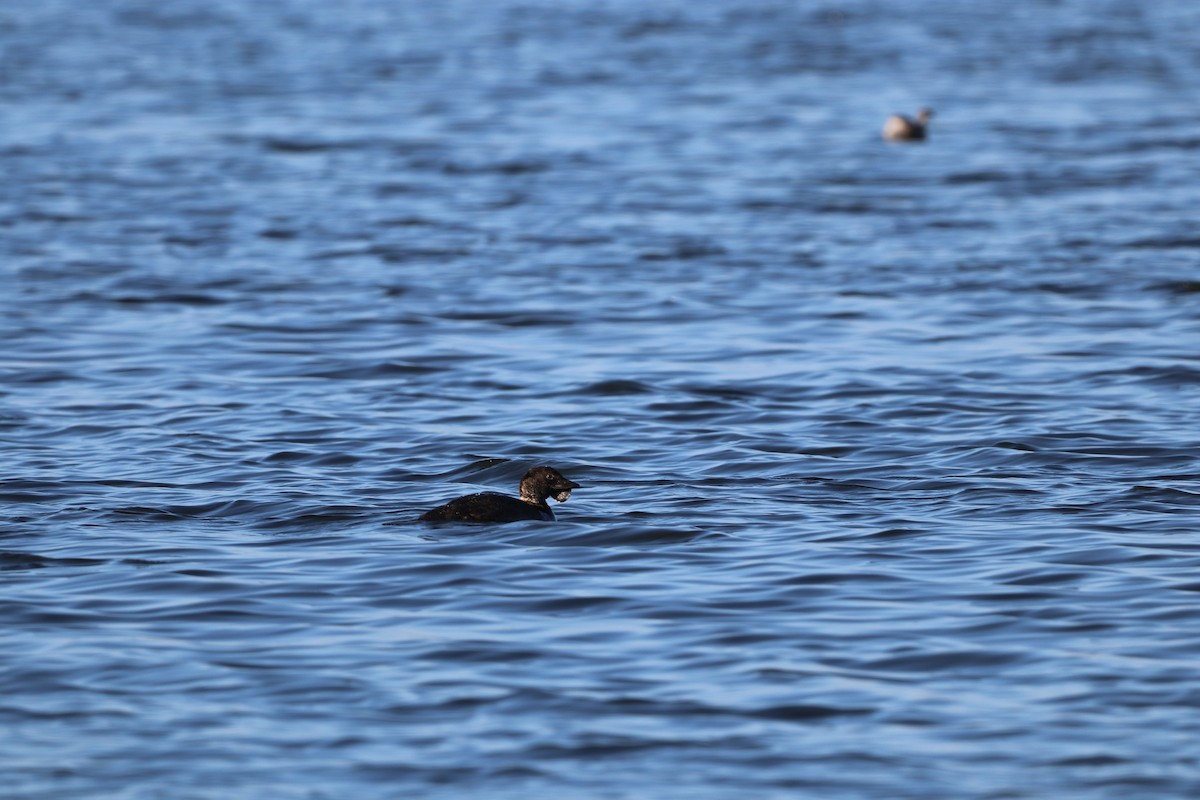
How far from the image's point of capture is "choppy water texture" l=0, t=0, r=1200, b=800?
7.55m

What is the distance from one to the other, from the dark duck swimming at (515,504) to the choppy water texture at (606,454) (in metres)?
0.13

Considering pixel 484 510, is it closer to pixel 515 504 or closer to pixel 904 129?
pixel 515 504

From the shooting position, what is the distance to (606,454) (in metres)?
12.4

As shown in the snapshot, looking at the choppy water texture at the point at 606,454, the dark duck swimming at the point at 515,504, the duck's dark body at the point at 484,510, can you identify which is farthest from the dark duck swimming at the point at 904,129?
the duck's dark body at the point at 484,510

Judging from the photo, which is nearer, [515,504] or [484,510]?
[484,510]

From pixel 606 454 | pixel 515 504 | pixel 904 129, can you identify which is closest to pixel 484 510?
pixel 515 504

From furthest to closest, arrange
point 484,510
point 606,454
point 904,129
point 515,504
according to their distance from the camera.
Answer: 1. point 904,129
2. point 606,454
3. point 515,504
4. point 484,510

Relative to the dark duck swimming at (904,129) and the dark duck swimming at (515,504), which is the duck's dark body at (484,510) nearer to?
the dark duck swimming at (515,504)

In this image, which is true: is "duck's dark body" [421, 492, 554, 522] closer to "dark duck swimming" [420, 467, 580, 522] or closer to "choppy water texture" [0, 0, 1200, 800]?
"dark duck swimming" [420, 467, 580, 522]

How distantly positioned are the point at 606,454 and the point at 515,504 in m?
2.09

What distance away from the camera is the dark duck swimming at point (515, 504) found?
33.4 ft

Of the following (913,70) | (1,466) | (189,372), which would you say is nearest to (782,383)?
(189,372)

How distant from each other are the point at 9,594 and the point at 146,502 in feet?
6.01

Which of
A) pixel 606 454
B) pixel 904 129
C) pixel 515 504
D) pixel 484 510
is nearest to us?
pixel 484 510
